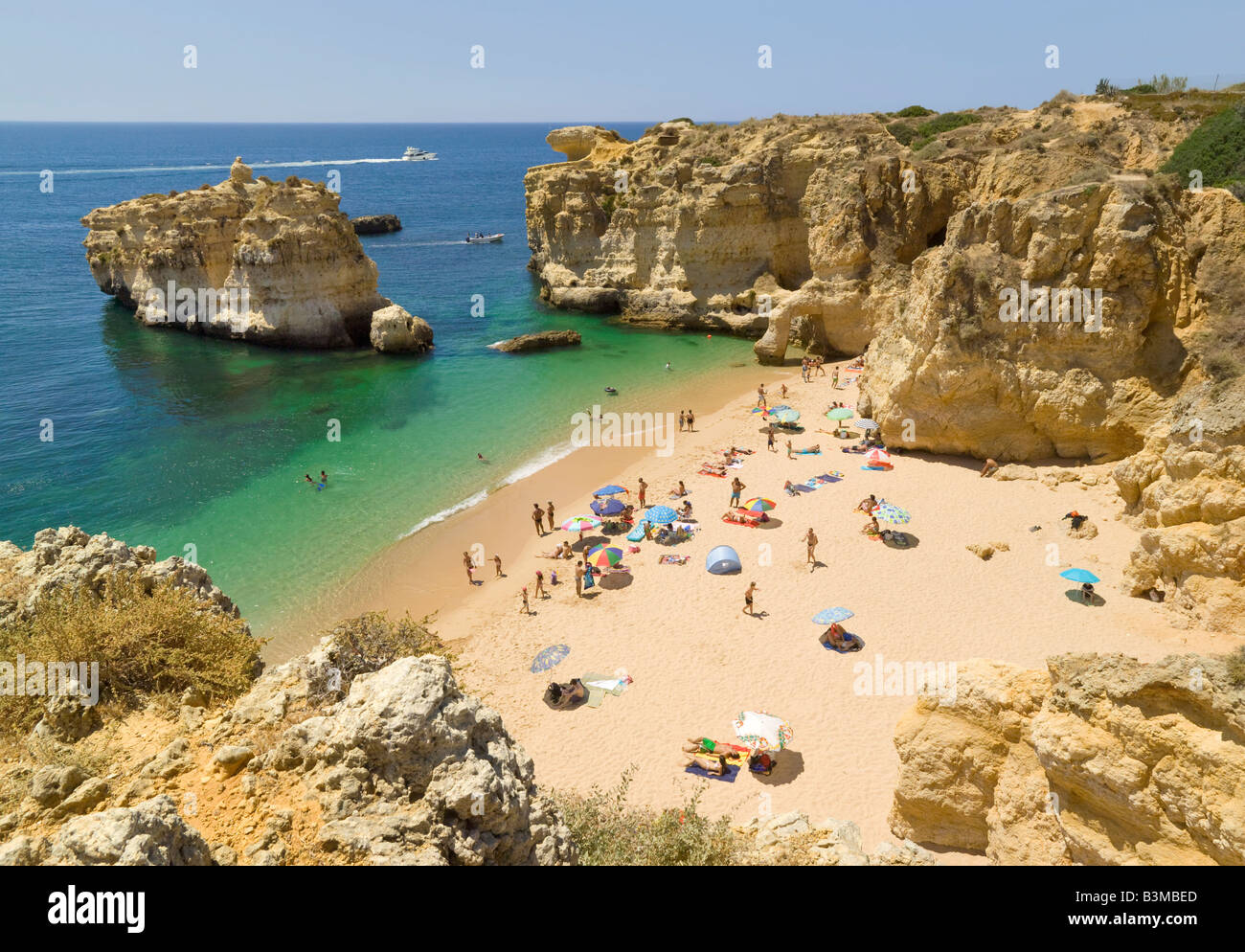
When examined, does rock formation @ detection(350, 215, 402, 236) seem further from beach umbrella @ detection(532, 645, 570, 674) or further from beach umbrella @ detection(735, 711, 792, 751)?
beach umbrella @ detection(735, 711, 792, 751)

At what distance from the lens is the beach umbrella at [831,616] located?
559 inches

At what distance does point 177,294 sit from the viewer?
4106 cm

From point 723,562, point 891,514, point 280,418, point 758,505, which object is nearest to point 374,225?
point 280,418

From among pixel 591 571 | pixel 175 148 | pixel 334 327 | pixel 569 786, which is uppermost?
pixel 175 148

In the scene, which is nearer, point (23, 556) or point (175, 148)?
point (23, 556)

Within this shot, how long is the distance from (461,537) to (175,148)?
8810 inches

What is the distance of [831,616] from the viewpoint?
14.3 metres

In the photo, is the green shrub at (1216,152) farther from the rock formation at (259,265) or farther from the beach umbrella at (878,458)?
the rock formation at (259,265)

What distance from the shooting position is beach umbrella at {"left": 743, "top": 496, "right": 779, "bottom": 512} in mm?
19703

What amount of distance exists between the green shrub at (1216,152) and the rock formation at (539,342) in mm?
26805

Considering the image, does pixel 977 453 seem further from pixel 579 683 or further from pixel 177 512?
pixel 177 512

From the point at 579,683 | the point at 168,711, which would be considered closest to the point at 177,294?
the point at 579,683

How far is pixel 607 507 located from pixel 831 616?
780 cm

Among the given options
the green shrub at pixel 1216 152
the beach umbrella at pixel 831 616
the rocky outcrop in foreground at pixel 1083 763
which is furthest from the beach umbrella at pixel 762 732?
the green shrub at pixel 1216 152
